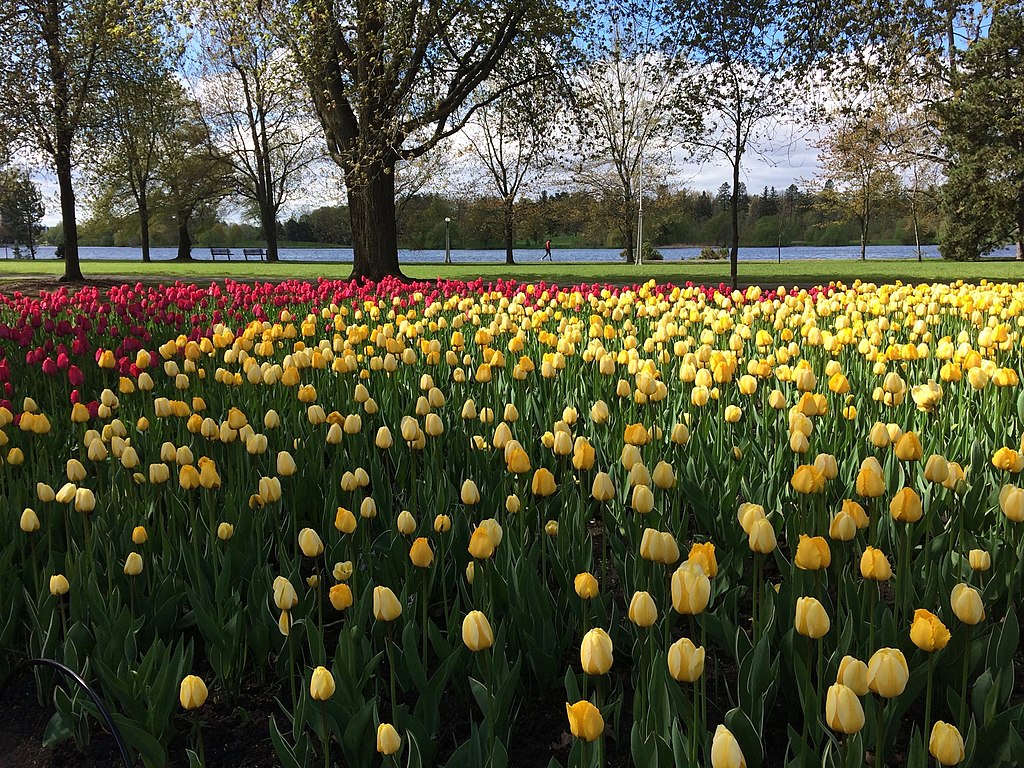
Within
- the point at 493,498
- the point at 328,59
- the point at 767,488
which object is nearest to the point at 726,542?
the point at 767,488

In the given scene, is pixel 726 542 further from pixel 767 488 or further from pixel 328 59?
pixel 328 59

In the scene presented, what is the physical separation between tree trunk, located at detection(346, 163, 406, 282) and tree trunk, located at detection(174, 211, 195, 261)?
4063 cm

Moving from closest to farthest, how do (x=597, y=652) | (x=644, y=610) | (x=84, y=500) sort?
1. (x=597, y=652)
2. (x=644, y=610)
3. (x=84, y=500)

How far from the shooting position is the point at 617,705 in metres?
1.99

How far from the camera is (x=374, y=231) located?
58.2 feet

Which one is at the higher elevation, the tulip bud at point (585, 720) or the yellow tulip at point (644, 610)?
the yellow tulip at point (644, 610)

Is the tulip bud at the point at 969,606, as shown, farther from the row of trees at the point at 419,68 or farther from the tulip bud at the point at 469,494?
the row of trees at the point at 419,68

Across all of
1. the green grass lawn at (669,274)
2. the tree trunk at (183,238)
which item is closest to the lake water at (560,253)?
the tree trunk at (183,238)

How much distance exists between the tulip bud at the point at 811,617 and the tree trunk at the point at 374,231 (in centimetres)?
→ 1636

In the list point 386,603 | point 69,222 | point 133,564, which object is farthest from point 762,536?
point 69,222

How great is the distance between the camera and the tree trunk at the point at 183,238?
54.5 metres

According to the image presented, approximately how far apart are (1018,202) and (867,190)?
1378 centimetres

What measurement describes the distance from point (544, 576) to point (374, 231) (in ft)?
52.4

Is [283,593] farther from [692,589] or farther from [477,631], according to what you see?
[692,589]
